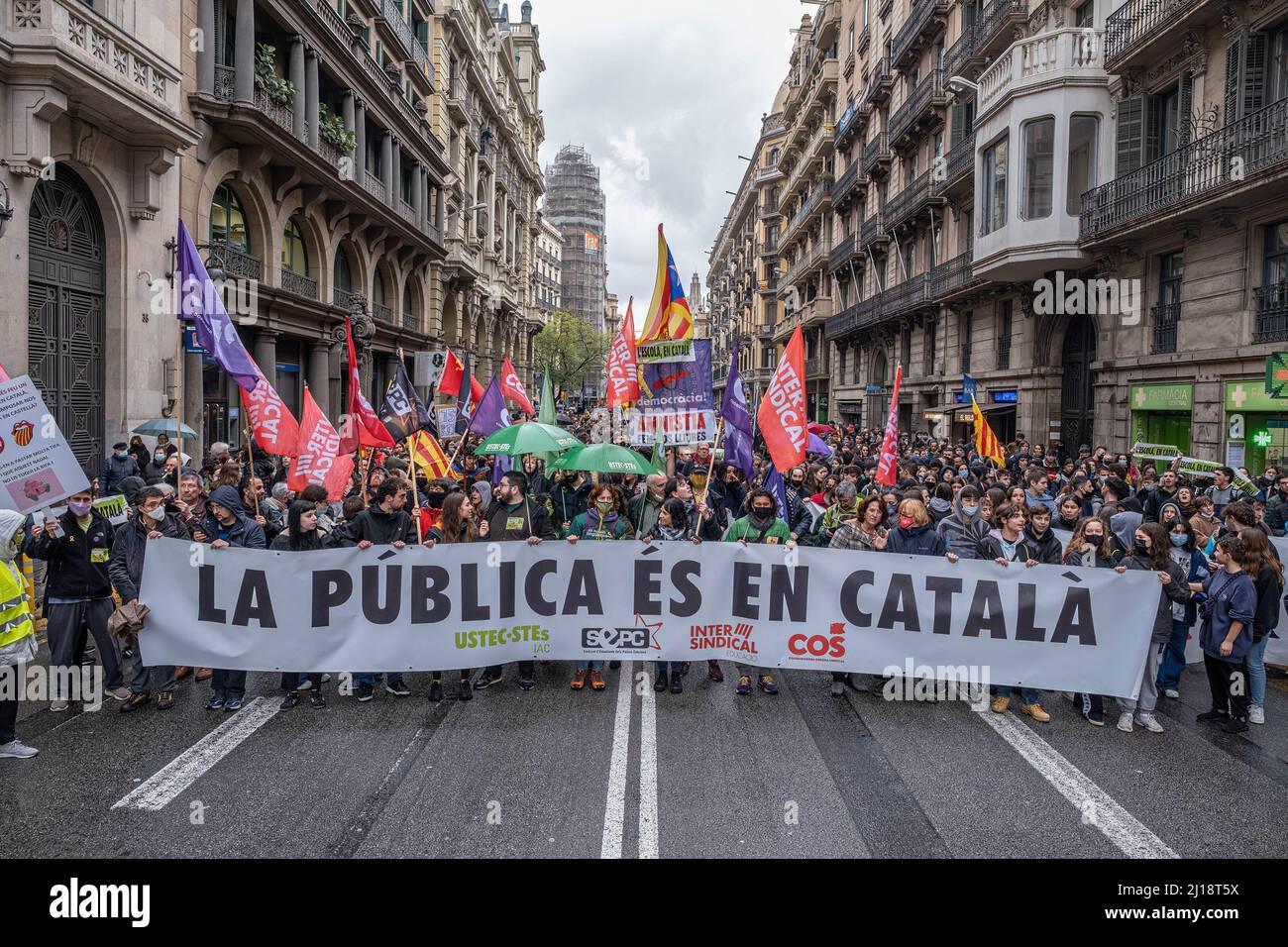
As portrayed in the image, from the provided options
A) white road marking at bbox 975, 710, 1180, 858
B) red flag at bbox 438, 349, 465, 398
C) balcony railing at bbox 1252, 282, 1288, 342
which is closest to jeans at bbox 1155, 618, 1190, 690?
white road marking at bbox 975, 710, 1180, 858

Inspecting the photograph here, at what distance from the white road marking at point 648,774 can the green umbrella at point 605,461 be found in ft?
8.65

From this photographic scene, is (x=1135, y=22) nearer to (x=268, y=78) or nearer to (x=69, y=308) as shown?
(x=268, y=78)

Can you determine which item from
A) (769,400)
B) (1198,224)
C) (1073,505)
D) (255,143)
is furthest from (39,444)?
(1198,224)

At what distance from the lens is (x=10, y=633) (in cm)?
543

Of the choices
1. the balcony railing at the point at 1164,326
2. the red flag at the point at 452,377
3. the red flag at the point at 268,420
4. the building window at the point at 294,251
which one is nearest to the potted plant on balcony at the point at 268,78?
the building window at the point at 294,251

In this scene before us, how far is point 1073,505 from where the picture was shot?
8047 millimetres

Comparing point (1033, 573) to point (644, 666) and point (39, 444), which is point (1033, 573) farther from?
point (39, 444)

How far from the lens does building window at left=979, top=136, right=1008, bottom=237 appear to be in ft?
69.1

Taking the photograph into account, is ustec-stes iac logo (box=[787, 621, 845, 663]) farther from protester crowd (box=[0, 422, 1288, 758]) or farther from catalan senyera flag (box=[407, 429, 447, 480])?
catalan senyera flag (box=[407, 429, 447, 480])

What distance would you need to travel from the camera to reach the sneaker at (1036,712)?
6.46 m

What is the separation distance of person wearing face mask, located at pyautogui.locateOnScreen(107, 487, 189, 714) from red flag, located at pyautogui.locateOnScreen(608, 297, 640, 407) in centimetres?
603

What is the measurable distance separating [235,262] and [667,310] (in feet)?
50.3

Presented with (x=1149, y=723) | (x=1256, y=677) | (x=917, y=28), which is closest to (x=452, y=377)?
(x=1149, y=723)

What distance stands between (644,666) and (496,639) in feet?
5.47
